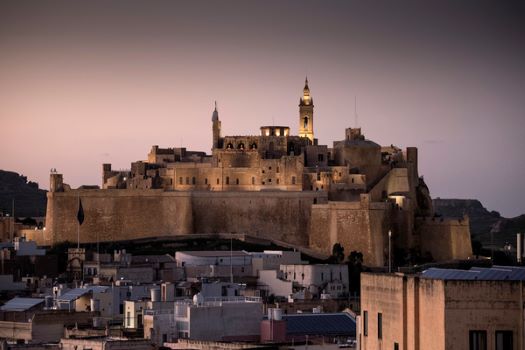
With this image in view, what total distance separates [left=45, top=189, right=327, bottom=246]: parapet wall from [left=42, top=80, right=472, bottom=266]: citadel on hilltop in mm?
44

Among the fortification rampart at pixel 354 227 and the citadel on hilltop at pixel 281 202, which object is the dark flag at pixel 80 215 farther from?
the fortification rampart at pixel 354 227

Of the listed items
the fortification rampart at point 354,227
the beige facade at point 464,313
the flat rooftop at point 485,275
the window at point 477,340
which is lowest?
the window at point 477,340

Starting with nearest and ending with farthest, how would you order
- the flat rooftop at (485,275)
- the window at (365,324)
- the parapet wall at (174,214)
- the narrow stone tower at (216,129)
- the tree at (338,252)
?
the flat rooftop at (485,275) < the window at (365,324) < the tree at (338,252) < the parapet wall at (174,214) < the narrow stone tower at (216,129)

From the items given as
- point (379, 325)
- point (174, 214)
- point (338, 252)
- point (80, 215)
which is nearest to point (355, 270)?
point (338, 252)

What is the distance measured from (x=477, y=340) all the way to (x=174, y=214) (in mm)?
58472

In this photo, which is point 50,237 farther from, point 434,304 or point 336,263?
point 434,304

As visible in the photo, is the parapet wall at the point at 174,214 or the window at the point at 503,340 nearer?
the window at the point at 503,340

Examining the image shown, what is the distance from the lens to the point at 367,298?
18.2m

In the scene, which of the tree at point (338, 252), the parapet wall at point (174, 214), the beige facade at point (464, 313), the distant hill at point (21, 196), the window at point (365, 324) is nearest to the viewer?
the beige facade at point (464, 313)

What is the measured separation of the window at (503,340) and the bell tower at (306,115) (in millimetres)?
65569

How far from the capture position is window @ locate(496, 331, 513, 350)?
15.9 meters

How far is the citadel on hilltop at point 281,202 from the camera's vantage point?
235 feet

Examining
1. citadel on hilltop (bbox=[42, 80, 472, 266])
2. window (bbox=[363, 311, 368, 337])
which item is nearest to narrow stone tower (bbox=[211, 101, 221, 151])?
citadel on hilltop (bbox=[42, 80, 472, 266])

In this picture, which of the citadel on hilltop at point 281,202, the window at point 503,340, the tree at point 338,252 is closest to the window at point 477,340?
the window at point 503,340
